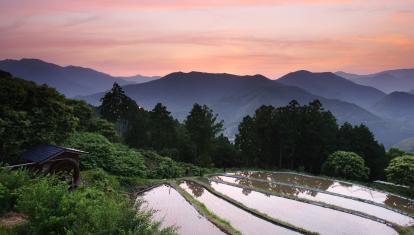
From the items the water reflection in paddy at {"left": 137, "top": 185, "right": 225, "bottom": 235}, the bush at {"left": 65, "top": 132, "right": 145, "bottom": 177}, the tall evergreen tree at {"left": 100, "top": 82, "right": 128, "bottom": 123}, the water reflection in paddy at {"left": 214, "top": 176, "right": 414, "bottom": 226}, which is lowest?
the water reflection in paddy at {"left": 137, "top": 185, "right": 225, "bottom": 235}

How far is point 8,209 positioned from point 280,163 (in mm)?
39836

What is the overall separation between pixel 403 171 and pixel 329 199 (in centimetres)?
1066

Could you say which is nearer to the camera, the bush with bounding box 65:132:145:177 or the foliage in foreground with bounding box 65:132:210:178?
the bush with bounding box 65:132:145:177

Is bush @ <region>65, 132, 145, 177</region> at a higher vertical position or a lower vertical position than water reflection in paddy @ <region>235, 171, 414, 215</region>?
higher

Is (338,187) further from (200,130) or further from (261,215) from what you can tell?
(200,130)

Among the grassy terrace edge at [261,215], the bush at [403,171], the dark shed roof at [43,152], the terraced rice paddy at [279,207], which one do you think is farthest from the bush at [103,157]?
the bush at [403,171]

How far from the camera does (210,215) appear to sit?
2200cm

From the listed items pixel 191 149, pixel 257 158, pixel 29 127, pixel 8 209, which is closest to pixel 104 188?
pixel 29 127

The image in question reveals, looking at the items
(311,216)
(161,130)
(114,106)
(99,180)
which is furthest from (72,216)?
(114,106)

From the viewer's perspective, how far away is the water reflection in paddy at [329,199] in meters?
24.0

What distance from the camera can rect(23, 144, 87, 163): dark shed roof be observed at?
711 inches

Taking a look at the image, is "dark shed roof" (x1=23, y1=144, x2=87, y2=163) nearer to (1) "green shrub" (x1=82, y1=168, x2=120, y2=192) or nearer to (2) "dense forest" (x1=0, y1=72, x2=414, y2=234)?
(2) "dense forest" (x1=0, y1=72, x2=414, y2=234)

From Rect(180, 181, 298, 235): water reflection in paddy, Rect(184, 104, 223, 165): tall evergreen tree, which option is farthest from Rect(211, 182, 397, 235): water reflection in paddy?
Rect(184, 104, 223, 165): tall evergreen tree

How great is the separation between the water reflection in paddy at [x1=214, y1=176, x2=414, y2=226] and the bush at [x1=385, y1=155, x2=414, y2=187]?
9.20 meters
